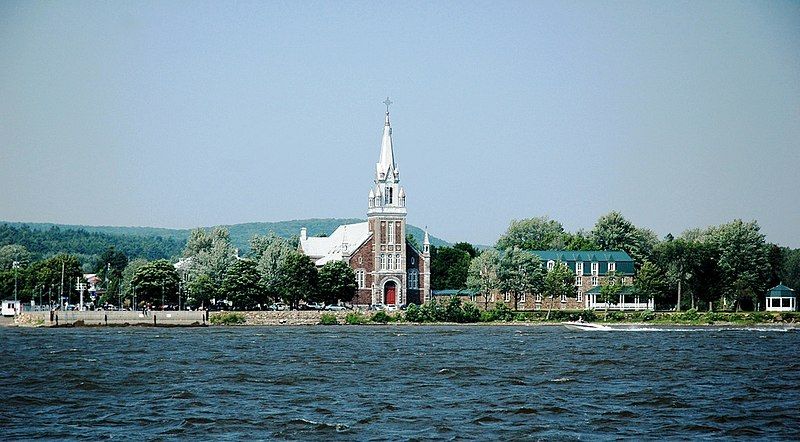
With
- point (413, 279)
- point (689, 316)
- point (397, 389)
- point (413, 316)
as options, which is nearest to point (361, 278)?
point (413, 279)

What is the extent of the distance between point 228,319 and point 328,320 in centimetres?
990

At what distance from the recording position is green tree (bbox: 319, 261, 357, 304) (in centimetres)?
12581

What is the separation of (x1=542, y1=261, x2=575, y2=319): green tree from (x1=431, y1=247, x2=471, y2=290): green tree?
25.2 m

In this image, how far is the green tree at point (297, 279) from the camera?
123562 mm

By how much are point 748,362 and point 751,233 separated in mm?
74538

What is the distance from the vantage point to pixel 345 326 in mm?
112312

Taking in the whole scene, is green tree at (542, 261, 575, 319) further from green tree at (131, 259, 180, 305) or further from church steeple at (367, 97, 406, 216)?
green tree at (131, 259, 180, 305)

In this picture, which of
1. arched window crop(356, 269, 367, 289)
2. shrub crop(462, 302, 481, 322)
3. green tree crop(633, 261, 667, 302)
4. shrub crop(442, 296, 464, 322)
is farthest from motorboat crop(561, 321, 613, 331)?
arched window crop(356, 269, 367, 289)

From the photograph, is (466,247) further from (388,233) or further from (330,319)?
(330,319)

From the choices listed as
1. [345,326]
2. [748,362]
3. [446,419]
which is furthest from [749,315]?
[446,419]

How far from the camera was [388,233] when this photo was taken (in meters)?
139

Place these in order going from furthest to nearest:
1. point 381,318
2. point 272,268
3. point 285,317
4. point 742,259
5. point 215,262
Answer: point 742,259 < point 272,268 < point 215,262 < point 381,318 < point 285,317

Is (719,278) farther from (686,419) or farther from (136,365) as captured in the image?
(686,419)

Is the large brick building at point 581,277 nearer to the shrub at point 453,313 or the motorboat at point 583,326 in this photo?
the shrub at point 453,313
